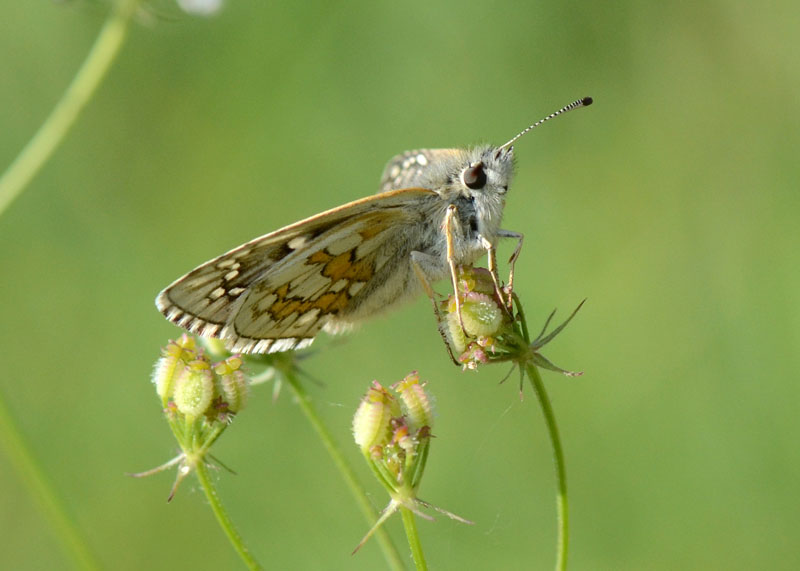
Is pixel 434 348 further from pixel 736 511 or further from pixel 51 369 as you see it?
pixel 51 369

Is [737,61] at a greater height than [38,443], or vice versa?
[38,443]

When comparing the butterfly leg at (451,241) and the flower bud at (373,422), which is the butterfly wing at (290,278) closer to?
the butterfly leg at (451,241)

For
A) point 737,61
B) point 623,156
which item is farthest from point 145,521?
point 737,61

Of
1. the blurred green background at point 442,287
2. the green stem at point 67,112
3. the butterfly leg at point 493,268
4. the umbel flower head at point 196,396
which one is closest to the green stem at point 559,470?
Answer: the butterfly leg at point 493,268

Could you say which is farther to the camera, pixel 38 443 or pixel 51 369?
pixel 51 369

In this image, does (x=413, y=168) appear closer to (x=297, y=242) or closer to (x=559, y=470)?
(x=297, y=242)

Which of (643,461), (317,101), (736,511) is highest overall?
(317,101)

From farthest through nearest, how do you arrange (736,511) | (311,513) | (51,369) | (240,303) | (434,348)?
(51,369) < (434,348) < (311,513) < (736,511) < (240,303)
